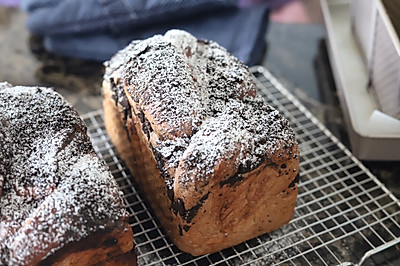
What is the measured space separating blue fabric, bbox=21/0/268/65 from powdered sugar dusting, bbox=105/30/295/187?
1.78ft

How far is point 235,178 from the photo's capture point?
1109 mm

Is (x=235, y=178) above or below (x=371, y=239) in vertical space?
above

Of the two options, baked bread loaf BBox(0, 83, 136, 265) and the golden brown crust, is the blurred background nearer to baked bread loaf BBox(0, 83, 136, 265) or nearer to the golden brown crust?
baked bread loaf BBox(0, 83, 136, 265)

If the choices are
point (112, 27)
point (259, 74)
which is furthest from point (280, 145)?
point (112, 27)

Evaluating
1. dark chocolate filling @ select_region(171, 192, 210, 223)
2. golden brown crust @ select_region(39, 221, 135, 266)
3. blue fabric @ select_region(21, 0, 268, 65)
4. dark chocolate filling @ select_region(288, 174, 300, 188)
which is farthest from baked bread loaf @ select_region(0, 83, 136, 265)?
blue fabric @ select_region(21, 0, 268, 65)

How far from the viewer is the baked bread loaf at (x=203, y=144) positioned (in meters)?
1.10

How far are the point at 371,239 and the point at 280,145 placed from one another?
1.05 ft

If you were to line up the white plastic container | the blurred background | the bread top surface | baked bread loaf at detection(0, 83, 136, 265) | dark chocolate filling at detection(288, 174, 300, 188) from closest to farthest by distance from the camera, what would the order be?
baked bread loaf at detection(0, 83, 136, 265), the bread top surface, dark chocolate filling at detection(288, 174, 300, 188), the white plastic container, the blurred background

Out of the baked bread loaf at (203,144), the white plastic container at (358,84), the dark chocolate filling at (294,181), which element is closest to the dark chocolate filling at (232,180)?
the baked bread loaf at (203,144)

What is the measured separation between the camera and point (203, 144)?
1.10 metres

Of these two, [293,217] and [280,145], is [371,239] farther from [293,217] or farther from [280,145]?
[280,145]

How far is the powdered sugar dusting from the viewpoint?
1.10 m

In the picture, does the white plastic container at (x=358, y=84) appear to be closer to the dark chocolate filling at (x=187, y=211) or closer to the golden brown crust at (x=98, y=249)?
the dark chocolate filling at (x=187, y=211)

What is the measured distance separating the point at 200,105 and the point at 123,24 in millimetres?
786
